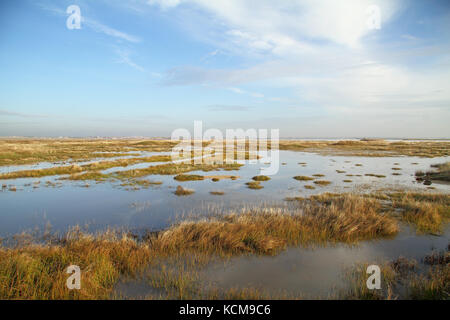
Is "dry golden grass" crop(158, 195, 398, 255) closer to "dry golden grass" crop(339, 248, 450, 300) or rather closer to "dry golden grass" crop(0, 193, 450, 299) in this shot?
"dry golden grass" crop(0, 193, 450, 299)

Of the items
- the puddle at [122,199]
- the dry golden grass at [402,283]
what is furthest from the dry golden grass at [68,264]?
the dry golden grass at [402,283]

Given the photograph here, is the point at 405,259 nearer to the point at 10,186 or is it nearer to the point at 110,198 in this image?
the point at 110,198

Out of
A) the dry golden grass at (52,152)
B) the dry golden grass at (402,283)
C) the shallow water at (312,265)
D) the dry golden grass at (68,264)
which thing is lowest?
the shallow water at (312,265)

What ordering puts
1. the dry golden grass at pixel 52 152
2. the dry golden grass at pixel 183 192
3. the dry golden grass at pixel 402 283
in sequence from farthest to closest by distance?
the dry golden grass at pixel 52 152, the dry golden grass at pixel 183 192, the dry golden grass at pixel 402 283

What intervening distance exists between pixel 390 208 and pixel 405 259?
6.88 meters

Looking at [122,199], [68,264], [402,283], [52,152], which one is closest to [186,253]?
[68,264]

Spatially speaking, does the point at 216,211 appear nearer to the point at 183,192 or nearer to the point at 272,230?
the point at 272,230

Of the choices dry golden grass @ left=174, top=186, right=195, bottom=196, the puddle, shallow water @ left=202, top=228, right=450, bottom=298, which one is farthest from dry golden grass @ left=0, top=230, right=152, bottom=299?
dry golden grass @ left=174, top=186, right=195, bottom=196

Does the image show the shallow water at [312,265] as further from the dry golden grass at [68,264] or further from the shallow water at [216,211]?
the dry golden grass at [68,264]

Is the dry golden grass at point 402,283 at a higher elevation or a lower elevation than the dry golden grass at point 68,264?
lower

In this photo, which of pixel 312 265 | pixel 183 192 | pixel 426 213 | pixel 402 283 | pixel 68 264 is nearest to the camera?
pixel 402 283

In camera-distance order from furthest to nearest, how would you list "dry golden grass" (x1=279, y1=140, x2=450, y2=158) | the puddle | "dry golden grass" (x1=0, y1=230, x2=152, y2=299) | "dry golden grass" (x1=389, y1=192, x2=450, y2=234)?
"dry golden grass" (x1=279, y1=140, x2=450, y2=158), the puddle, "dry golden grass" (x1=389, y1=192, x2=450, y2=234), "dry golden grass" (x1=0, y1=230, x2=152, y2=299)
